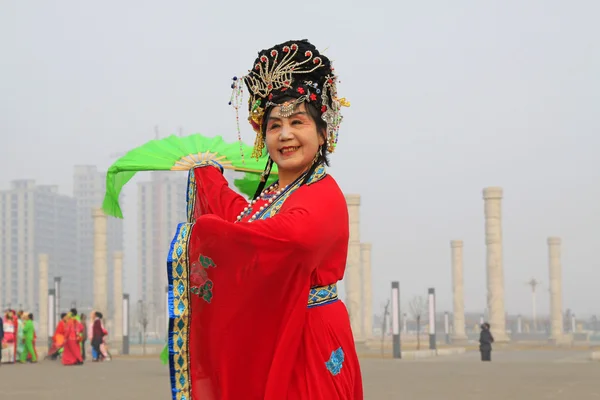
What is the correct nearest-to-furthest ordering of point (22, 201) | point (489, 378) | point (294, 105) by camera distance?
point (294, 105) → point (489, 378) → point (22, 201)

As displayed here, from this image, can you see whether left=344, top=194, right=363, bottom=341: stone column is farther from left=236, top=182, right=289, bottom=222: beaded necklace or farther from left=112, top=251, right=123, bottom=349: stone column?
left=236, top=182, right=289, bottom=222: beaded necklace

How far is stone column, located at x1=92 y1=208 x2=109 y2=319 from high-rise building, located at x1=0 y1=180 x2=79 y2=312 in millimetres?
93372

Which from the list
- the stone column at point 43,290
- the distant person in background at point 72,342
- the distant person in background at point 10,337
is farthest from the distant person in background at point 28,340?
the stone column at point 43,290

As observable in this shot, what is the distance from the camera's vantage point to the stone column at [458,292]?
46.0 meters

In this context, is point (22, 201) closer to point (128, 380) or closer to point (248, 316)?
point (128, 380)

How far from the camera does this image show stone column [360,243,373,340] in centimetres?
5387

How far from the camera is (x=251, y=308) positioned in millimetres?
3500

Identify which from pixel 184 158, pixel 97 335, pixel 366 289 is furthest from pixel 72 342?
pixel 366 289

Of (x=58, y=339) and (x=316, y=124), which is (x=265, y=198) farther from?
(x=58, y=339)

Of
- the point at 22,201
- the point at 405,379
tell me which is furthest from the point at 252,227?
the point at 22,201

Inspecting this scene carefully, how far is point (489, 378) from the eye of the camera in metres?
16.8

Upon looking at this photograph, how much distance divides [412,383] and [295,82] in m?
12.5

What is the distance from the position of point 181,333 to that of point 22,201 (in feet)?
A: 508

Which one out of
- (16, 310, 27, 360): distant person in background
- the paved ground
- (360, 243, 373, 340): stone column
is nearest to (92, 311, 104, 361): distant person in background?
(16, 310, 27, 360): distant person in background
